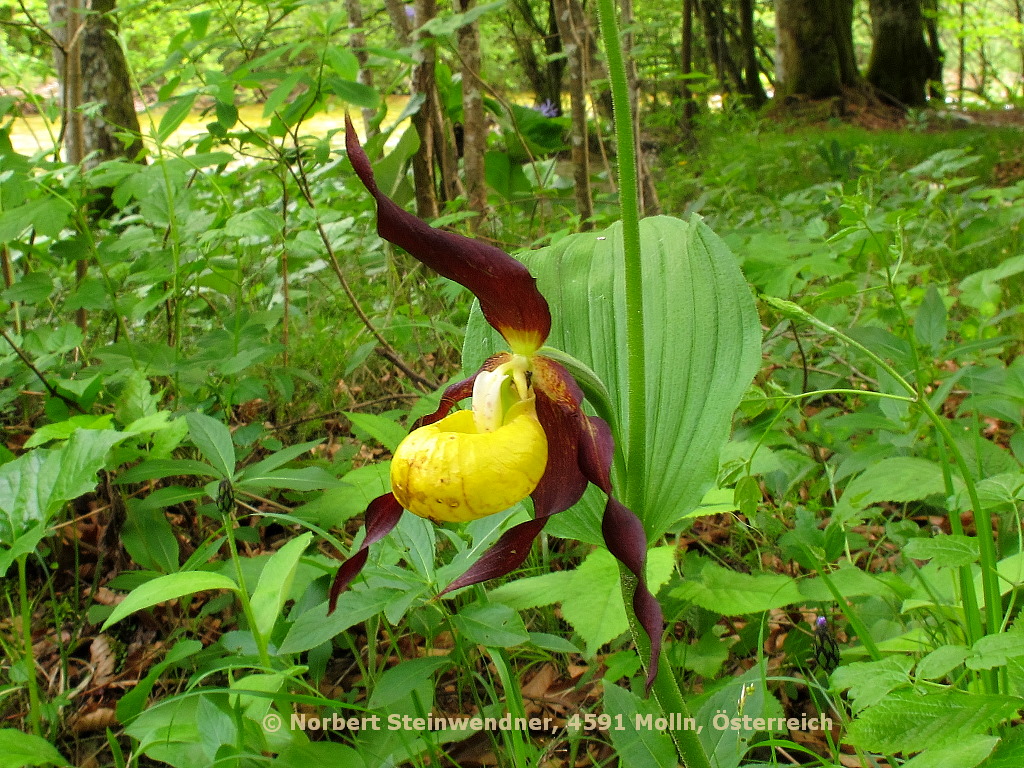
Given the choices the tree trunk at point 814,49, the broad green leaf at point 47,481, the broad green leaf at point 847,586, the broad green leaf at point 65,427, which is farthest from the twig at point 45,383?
the tree trunk at point 814,49

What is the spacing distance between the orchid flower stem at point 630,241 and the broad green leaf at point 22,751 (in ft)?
2.77

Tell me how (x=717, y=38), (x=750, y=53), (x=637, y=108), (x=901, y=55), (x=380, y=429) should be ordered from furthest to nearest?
(x=750, y=53)
(x=717, y=38)
(x=901, y=55)
(x=637, y=108)
(x=380, y=429)

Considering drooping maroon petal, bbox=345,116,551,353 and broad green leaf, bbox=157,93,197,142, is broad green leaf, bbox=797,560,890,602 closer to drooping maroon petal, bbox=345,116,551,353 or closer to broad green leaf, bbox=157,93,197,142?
drooping maroon petal, bbox=345,116,551,353

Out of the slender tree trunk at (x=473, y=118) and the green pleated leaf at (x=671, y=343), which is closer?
the green pleated leaf at (x=671, y=343)

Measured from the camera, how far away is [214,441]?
4.27 ft

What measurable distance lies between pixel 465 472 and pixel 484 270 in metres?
0.24

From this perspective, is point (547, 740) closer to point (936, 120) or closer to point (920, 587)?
point (920, 587)

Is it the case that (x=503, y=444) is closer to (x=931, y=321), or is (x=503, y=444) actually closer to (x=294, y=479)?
(x=294, y=479)

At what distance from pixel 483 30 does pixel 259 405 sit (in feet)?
22.2

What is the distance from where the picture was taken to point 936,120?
8023 millimetres

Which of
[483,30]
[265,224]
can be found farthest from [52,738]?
[483,30]

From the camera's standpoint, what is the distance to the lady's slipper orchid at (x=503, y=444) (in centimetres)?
77

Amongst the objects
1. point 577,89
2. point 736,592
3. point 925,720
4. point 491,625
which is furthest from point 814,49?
point 925,720

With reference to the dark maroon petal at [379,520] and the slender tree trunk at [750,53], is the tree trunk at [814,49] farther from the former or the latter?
the dark maroon petal at [379,520]
